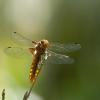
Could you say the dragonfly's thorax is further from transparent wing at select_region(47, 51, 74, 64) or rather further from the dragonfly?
transparent wing at select_region(47, 51, 74, 64)

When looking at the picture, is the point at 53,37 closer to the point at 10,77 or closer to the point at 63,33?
the point at 63,33

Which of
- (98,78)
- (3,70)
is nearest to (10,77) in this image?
(3,70)

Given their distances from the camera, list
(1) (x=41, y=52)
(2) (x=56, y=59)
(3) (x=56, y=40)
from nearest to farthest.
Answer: (1) (x=41, y=52)
(2) (x=56, y=59)
(3) (x=56, y=40)

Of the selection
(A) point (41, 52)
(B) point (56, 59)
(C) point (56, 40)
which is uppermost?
(A) point (41, 52)

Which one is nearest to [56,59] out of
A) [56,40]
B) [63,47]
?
[63,47]

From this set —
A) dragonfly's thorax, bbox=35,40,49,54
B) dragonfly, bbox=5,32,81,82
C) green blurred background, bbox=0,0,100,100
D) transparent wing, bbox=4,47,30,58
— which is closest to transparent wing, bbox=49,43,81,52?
dragonfly, bbox=5,32,81,82

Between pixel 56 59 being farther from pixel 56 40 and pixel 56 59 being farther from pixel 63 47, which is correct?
pixel 56 40
